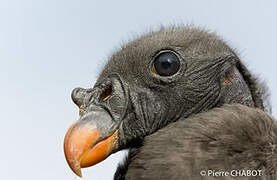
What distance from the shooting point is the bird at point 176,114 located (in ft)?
12.6

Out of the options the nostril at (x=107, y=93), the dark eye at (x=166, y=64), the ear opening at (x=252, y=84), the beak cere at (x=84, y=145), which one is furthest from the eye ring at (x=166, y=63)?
the beak cere at (x=84, y=145)

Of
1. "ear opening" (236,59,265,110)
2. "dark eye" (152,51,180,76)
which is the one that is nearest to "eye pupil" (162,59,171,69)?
"dark eye" (152,51,180,76)

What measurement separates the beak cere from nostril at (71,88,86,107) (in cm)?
41

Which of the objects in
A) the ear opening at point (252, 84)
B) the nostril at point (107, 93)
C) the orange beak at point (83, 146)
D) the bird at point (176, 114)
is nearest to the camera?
the bird at point (176, 114)

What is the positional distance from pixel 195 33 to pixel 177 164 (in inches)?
76.3

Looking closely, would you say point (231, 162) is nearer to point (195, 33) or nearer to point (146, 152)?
point (146, 152)

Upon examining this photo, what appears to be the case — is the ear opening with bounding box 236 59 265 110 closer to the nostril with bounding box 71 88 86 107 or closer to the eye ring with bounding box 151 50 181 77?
the eye ring with bounding box 151 50 181 77

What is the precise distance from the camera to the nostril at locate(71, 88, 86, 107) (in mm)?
4805

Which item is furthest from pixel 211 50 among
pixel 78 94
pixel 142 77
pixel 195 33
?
pixel 78 94

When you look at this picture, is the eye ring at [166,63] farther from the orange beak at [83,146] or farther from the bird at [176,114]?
the orange beak at [83,146]

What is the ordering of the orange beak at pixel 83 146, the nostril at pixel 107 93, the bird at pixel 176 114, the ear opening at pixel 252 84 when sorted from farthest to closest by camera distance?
the ear opening at pixel 252 84 → the nostril at pixel 107 93 → the orange beak at pixel 83 146 → the bird at pixel 176 114

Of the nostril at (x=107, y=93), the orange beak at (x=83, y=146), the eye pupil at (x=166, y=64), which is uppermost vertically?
the eye pupil at (x=166, y=64)

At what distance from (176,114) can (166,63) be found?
1.79 ft

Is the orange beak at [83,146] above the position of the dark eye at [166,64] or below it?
below
